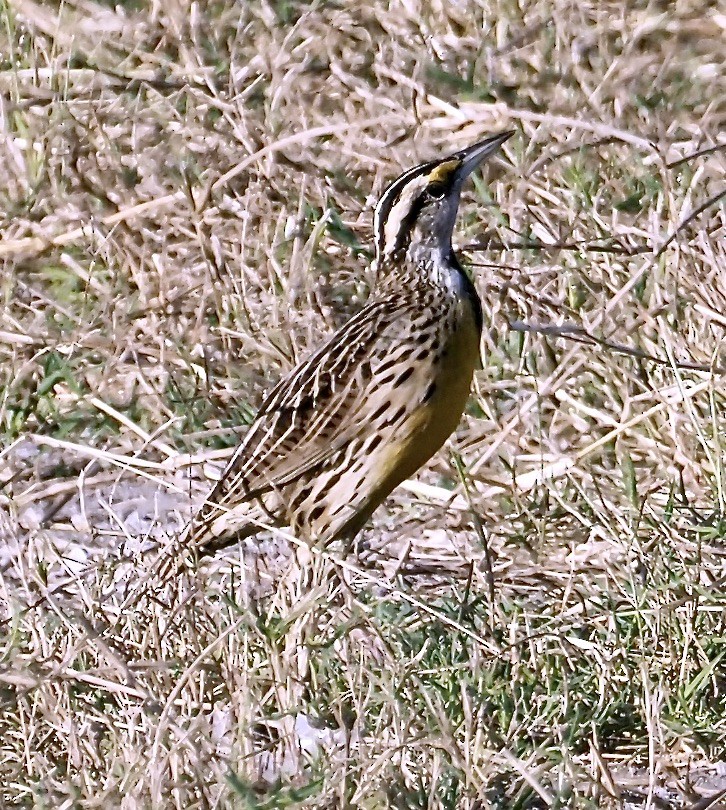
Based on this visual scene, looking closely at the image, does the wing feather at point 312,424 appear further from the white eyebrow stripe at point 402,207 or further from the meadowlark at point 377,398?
the white eyebrow stripe at point 402,207

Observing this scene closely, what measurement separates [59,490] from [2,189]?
1337 mm

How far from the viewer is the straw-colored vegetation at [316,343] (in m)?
2.96

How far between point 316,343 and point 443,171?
79 centimetres

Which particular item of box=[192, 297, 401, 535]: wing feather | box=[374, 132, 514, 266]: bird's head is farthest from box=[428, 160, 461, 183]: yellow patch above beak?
box=[192, 297, 401, 535]: wing feather

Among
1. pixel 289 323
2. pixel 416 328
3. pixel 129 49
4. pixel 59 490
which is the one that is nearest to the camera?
pixel 416 328

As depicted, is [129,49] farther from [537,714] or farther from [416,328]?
[537,714]

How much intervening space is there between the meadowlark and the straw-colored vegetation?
0.14 metres

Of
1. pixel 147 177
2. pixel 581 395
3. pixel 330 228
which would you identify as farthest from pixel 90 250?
pixel 581 395

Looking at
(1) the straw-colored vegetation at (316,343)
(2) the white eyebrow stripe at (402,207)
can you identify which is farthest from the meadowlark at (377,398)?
(1) the straw-colored vegetation at (316,343)

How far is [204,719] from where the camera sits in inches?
109

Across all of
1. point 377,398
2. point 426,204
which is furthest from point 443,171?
point 377,398

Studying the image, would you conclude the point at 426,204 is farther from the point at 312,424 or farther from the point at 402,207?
the point at 312,424

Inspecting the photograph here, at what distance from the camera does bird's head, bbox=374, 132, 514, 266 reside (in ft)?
13.1

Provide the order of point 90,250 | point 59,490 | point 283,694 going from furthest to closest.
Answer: point 90,250 < point 59,490 < point 283,694
